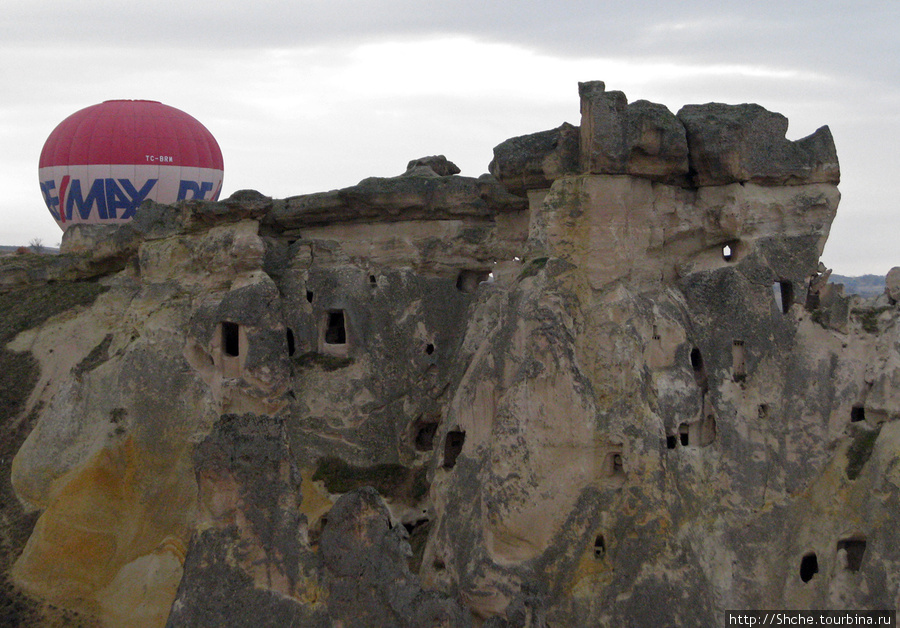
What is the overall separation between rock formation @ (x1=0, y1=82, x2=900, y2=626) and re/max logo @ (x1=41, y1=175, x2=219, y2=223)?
6453 millimetres

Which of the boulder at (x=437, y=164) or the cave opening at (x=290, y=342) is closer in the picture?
the cave opening at (x=290, y=342)

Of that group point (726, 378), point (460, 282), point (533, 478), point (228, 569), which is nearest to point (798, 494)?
point (726, 378)

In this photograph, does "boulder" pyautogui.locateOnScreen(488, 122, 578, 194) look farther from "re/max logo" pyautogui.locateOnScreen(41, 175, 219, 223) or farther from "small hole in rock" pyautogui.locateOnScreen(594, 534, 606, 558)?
"re/max logo" pyautogui.locateOnScreen(41, 175, 219, 223)

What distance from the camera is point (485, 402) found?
46.2 ft

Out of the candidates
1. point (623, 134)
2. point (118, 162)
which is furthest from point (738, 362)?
point (118, 162)

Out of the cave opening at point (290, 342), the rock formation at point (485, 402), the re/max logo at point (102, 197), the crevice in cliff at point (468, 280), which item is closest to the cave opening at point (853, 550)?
the rock formation at point (485, 402)

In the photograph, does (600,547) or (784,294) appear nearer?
(600,547)

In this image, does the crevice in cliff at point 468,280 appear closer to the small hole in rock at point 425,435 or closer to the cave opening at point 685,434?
the small hole in rock at point 425,435

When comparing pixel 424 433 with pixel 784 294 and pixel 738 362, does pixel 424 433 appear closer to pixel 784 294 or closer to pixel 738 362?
pixel 738 362

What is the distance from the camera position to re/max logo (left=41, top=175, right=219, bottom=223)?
78.8 ft

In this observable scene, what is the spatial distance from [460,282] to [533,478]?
445cm

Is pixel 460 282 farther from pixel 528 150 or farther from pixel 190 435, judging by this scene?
pixel 190 435

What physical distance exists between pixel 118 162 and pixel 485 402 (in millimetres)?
12928

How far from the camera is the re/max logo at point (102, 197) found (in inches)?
945
